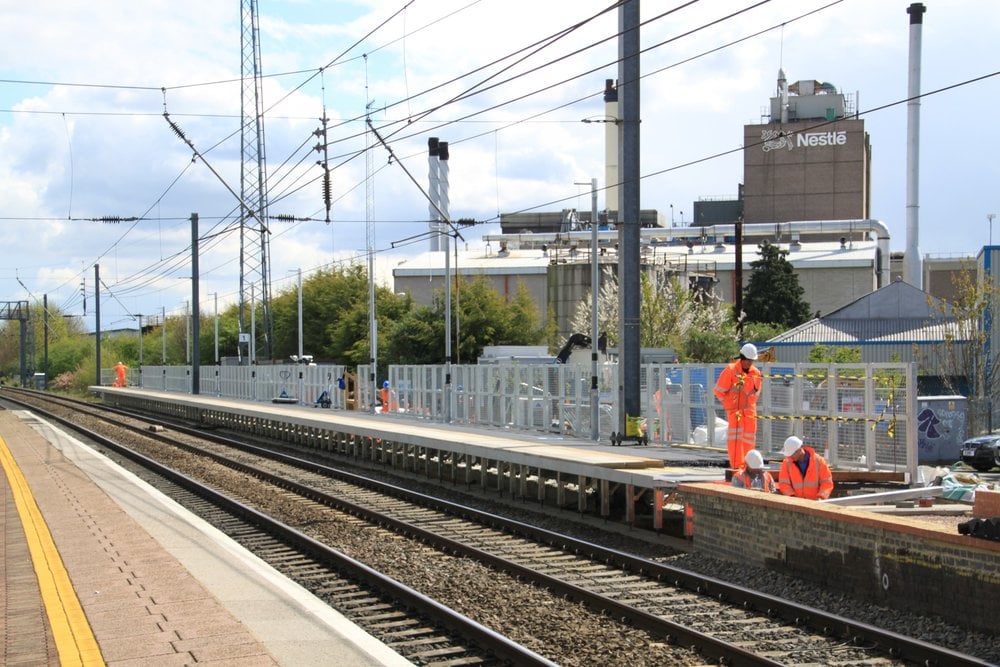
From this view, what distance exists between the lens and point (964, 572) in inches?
385

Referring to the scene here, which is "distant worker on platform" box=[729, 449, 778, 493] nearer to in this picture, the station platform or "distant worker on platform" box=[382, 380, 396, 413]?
the station platform

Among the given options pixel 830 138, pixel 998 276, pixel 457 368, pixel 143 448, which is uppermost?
pixel 830 138

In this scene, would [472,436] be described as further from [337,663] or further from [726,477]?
[337,663]

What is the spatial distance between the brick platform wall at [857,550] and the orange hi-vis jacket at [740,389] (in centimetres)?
186

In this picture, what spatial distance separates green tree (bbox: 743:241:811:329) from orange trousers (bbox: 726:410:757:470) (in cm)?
5703

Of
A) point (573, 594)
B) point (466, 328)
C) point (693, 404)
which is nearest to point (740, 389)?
point (573, 594)

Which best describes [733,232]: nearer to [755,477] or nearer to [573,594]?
[755,477]

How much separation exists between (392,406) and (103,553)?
85.9 ft

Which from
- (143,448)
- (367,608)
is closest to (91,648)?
(367,608)

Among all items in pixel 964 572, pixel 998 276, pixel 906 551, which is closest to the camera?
pixel 964 572

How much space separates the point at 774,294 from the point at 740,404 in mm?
58259

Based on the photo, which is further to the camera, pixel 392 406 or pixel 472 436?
pixel 392 406

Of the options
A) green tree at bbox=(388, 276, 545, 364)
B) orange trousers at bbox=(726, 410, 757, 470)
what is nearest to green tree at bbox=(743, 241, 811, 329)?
green tree at bbox=(388, 276, 545, 364)

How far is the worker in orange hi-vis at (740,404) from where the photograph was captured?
15508 millimetres
